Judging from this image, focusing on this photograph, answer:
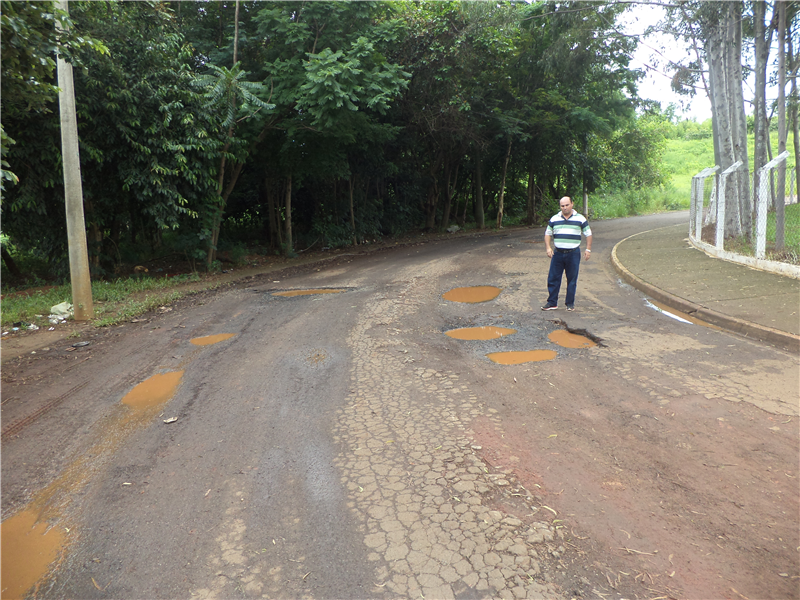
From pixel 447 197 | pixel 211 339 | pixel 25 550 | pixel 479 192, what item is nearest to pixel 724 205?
pixel 211 339

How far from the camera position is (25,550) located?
316 cm

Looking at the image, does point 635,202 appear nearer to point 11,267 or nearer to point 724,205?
point 724,205

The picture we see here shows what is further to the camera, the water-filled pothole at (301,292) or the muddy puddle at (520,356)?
the water-filled pothole at (301,292)

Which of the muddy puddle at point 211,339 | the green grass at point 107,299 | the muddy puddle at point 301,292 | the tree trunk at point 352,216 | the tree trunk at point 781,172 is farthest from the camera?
the tree trunk at point 352,216

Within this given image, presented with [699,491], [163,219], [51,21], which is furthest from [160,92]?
[699,491]

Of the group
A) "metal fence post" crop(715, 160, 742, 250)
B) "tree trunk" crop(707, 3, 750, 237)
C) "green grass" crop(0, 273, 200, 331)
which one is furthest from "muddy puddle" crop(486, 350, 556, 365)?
"tree trunk" crop(707, 3, 750, 237)

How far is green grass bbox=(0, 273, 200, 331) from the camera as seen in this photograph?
9.00 metres

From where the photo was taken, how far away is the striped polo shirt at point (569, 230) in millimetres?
8305

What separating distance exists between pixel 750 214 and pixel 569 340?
9.21 meters

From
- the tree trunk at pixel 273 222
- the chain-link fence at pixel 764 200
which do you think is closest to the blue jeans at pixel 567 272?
the chain-link fence at pixel 764 200

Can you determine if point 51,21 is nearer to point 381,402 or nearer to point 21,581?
point 381,402

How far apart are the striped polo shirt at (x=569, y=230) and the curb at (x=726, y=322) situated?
1849 millimetres

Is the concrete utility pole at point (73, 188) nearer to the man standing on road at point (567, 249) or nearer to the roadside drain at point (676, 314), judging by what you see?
the man standing on road at point (567, 249)

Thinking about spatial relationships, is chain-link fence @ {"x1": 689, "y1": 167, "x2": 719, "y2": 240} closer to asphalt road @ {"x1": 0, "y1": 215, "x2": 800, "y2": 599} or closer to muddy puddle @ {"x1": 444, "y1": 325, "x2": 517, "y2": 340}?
asphalt road @ {"x1": 0, "y1": 215, "x2": 800, "y2": 599}
